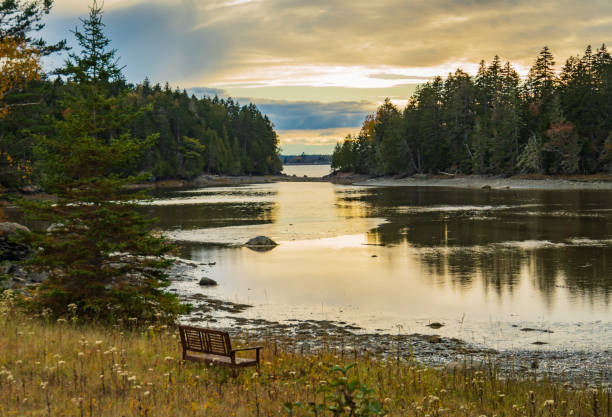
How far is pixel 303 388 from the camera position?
9250 mm

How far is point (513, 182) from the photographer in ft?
312

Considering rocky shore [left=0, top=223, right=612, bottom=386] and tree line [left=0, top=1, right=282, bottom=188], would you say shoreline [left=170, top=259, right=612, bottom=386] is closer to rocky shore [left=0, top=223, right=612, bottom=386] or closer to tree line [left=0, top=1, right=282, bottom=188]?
rocky shore [left=0, top=223, right=612, bottom=386]

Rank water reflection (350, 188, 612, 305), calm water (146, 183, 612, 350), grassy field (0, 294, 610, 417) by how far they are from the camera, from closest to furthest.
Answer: grassy field (0, 294, 610, 417) < calm water (146, 183, 612, 350) < water reflection (350, 188, 612, 305)

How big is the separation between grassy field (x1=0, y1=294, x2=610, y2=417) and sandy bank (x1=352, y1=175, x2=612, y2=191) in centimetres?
7785

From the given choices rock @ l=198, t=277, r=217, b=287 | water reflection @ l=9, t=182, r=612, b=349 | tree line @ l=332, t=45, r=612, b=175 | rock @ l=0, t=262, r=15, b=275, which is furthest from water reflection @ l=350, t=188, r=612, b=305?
tree line @ l=332, t=45, r=612, b=175

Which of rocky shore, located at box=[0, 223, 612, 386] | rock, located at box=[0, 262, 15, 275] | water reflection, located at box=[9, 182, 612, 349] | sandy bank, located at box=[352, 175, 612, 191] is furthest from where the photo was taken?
sandy bank, located at box=[352, 175, 612, 191]

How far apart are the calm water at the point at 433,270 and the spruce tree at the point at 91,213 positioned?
6.04 m

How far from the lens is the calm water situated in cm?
1812

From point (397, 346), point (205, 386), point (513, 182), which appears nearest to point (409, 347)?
point (397, 346)

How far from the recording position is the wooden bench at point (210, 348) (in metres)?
9.98

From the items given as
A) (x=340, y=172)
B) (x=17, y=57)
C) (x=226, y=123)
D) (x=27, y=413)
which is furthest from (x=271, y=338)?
(x=226, y=123)

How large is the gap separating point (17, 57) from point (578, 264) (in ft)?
84.9

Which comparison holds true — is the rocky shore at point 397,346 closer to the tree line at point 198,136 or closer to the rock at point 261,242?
the rock at point 261,242

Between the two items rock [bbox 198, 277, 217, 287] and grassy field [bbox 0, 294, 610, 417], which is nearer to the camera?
grassy field [bbox 0, 294, 610, 417]
